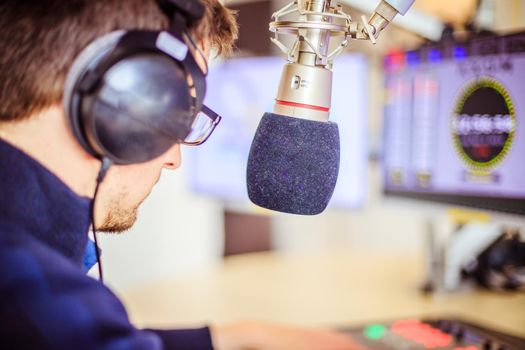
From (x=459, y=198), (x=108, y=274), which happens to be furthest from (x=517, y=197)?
(x=108, y=274)

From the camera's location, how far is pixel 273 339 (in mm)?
929

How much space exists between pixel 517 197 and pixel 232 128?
30.0 inches

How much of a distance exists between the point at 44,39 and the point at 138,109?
0.10m

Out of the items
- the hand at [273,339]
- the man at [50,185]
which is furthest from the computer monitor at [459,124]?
the man at [50,185]

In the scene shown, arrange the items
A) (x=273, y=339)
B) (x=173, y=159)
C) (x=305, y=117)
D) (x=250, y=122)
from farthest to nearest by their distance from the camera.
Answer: (x=250, y=122) < (x=273, y=339) < (x=173, y=159) < (x=305, y=117)

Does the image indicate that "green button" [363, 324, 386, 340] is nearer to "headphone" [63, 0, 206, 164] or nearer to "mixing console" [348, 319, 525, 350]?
"mixing console" [348, 319, 525, 350]

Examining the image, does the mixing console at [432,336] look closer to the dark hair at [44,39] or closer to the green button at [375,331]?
the green button at [375,331]

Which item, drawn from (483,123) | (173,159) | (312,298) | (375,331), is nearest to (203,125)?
(173,159)

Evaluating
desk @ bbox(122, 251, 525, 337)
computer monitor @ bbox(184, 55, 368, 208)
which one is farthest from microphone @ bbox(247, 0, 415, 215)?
computer monitor @ bbox(184, 55, 368, 208)

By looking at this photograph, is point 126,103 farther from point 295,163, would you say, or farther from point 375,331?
point 375,331

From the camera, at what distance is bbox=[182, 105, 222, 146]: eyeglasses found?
2.37 feet

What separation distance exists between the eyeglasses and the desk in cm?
53

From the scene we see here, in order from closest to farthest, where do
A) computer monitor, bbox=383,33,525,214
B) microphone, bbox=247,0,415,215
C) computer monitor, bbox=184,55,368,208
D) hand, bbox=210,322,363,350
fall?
microphone, bbox=247,0,415,215 < hand, bbox=210,322,363,350 < computer monitor, bbox=383,33,525,214 < computer monitor, bbox=184,55,368,208

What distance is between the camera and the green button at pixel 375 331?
101 centimetres
